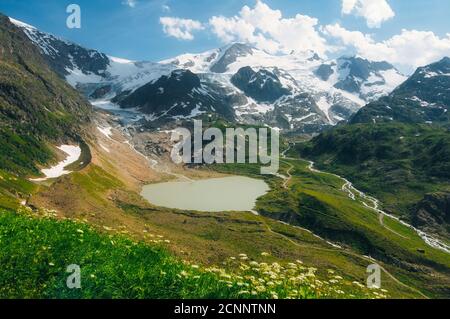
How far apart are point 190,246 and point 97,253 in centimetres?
13161

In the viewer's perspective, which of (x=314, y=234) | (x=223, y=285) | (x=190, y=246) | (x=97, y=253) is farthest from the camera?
(x=314, y=234)

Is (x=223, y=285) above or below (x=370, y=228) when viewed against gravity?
below

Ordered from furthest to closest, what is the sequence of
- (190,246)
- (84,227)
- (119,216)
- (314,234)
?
(314,234)
(119,216)
(190,246)
(84,227)

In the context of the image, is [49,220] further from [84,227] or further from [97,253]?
[97,253]

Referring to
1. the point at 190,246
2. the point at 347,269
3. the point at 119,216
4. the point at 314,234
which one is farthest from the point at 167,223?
the point at 347,269

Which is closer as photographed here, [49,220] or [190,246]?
[49,220]

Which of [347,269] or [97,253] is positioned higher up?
[347,269]

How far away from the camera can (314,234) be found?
19738cm

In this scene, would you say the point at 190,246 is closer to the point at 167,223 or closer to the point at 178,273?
the point at 167,223

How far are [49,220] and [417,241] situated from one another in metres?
200
